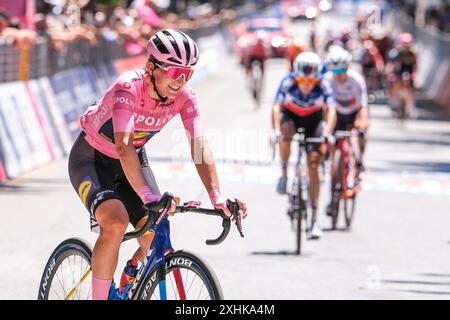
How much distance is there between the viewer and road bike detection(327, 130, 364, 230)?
542 inches

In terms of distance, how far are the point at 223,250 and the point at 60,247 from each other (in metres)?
4.66

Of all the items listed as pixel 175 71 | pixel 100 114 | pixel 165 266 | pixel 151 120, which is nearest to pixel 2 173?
pixel 100 114

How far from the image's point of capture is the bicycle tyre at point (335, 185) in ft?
44.9

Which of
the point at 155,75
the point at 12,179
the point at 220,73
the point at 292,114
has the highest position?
the point at 155,75

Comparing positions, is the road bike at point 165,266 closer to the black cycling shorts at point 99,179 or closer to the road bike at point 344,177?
the black cycling shorts at point 99,179

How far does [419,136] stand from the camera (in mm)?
26328

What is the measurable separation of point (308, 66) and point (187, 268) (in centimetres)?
666

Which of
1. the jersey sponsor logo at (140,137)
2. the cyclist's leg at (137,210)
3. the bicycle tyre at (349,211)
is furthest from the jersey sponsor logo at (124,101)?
the bicycle tyre at (349,211)

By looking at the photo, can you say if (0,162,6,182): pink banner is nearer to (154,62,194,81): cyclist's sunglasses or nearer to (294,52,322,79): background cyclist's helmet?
(294,52,322,79): background cyclist's helmet

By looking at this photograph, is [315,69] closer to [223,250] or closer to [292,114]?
[292,114]

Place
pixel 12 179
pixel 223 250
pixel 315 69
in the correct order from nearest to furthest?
pixel 223 250 < pixel 315 69 < pixel 12 179

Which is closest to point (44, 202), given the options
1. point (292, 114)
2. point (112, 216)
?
point (292, 114)

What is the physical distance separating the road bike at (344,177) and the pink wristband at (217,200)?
23.9 ft

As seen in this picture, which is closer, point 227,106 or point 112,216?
point 112,216
